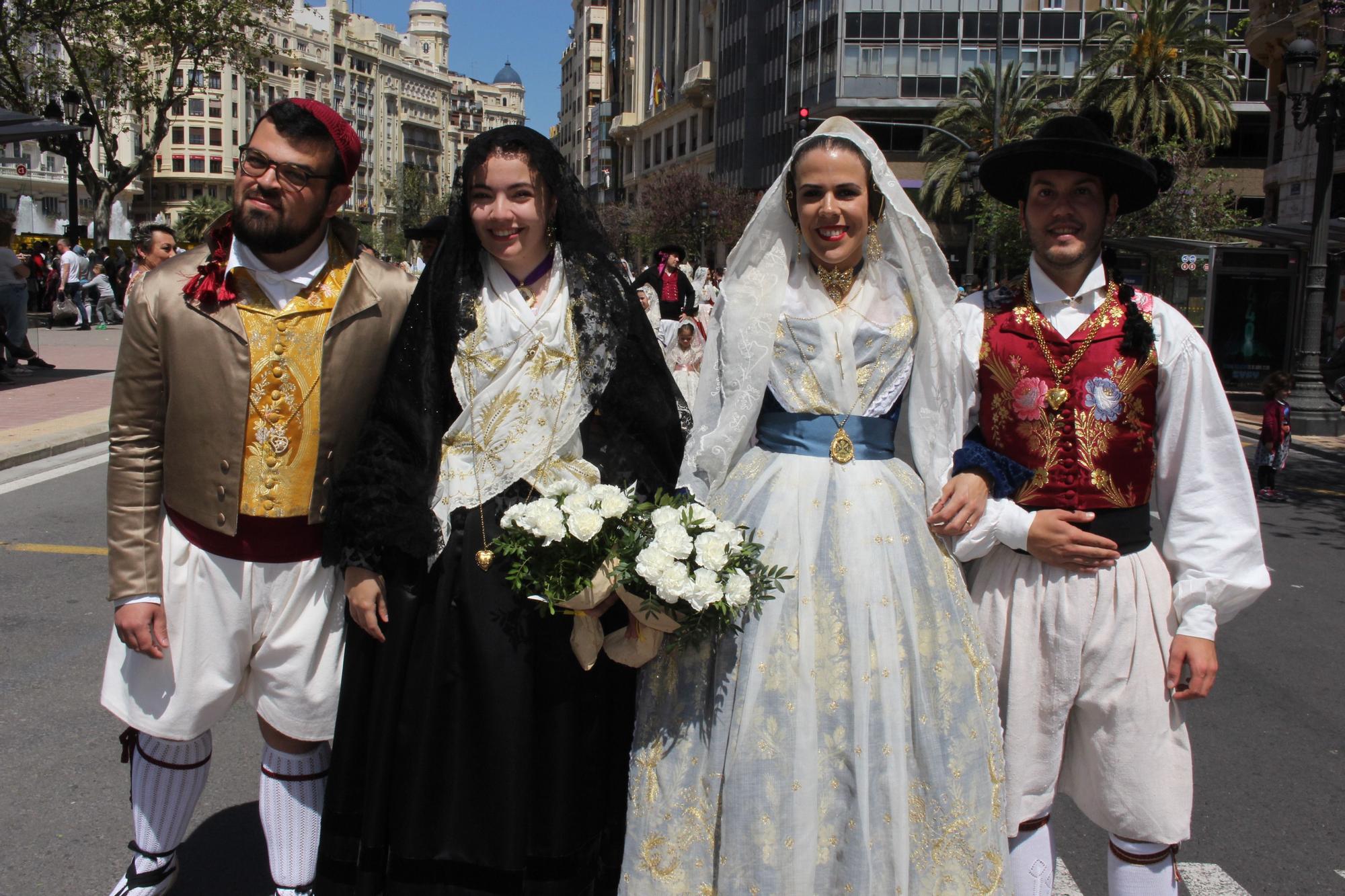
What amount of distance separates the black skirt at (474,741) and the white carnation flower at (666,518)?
40 centimetres

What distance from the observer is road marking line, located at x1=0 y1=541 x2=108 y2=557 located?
7.03 m

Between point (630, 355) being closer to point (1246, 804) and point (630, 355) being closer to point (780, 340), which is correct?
point (780, 340)

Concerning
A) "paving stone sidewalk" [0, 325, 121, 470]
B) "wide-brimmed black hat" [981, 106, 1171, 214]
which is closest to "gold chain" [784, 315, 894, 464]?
"wide-brimmed black hat" [981, 106, 1171, 214]

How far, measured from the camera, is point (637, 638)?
8.66 ft

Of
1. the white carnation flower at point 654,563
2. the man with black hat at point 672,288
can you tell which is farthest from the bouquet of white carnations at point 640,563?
the man with black hat at point 672,288

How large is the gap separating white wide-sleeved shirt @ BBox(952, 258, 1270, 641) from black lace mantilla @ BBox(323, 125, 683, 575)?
844 millimetres

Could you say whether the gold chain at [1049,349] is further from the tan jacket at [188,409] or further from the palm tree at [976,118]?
the palm tree at [976,118]

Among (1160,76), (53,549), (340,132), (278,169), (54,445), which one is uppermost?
(1160,76)

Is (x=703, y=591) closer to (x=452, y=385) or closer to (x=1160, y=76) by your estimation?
(x=452, y=385)

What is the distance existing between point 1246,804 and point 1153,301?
2.14m

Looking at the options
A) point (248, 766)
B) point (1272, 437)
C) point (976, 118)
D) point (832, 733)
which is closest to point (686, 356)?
point (1272, 437)

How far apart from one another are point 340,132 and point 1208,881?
3.28 m

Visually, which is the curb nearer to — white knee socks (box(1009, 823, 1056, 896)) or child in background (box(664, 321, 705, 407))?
child in background (box(664, 321, 705, 407))

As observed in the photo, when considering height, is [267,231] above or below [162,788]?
above
